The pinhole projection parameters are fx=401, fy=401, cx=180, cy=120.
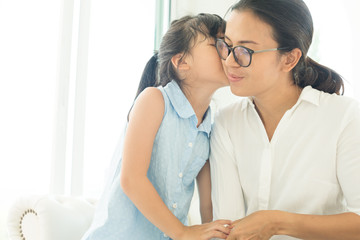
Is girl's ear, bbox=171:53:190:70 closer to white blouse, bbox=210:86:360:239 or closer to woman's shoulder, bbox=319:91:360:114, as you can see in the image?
white blouse, bbox=210:86:360:239

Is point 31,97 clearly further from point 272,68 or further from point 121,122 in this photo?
point 272,68

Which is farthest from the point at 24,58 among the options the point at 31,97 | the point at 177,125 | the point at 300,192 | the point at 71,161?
the point at 300,192

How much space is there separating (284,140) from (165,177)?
0.48m

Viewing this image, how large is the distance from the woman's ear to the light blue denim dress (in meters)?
0.41

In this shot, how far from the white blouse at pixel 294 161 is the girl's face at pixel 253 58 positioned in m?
0.15

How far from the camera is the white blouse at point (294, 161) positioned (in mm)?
1442

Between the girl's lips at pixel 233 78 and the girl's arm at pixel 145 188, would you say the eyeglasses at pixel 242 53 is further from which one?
the girl's arm at pixel 145 188

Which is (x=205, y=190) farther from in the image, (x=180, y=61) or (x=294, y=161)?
(x=180, y=61)

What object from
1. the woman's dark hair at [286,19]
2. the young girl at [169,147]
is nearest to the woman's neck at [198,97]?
the young girl at [169,147]

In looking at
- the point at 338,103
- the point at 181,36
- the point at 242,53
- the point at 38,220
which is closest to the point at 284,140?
the point at 338,103

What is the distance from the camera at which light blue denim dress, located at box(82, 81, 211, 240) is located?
4.81 feet

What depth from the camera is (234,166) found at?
1644mm

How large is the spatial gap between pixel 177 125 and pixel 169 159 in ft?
0.46

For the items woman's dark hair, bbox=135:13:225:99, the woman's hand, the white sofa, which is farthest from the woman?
the white sofa
